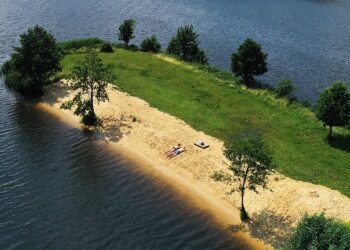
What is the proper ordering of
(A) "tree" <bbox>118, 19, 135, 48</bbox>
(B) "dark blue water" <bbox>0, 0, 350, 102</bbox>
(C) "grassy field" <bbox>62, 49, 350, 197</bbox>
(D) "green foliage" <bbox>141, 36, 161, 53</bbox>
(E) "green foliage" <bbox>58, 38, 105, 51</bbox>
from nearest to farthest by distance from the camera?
(C) "grassy field" <bbox>62, 49, 350, 197</bbox> < (B) "dark blue water" <bbox>0, 0, 350, 102</bbox> < (E) "green foliage" <bbox>58, 38, 105, 51</bbox> < (D) "green foliage" <bbox>141, 36, 161, 53</bbox> < (A) "tree" <bbox>118, 19, 135, 48</bbox>

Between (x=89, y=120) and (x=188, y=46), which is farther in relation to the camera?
(x=188, y=46)

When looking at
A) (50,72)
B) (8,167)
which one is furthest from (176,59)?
(8,167)

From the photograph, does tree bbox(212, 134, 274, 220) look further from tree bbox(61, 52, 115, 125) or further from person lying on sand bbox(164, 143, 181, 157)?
tree bbox(61, 52, 115, 125)

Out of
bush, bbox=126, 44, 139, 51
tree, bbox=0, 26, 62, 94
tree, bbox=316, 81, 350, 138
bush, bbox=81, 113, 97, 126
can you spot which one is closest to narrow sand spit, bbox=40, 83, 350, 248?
bush, bbox=81, 113, 97, 126

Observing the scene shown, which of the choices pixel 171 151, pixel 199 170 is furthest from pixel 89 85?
pixel 199 170

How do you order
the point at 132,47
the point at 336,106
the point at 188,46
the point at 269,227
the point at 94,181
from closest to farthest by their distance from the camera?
the point at 269,227, the point at 94,181, the point at 336,106, the point at 188,46, the point at 132,47

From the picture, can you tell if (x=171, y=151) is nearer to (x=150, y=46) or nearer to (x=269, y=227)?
(x=269, y=227)

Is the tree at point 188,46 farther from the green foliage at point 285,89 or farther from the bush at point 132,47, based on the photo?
the green foliage at point 285,89
